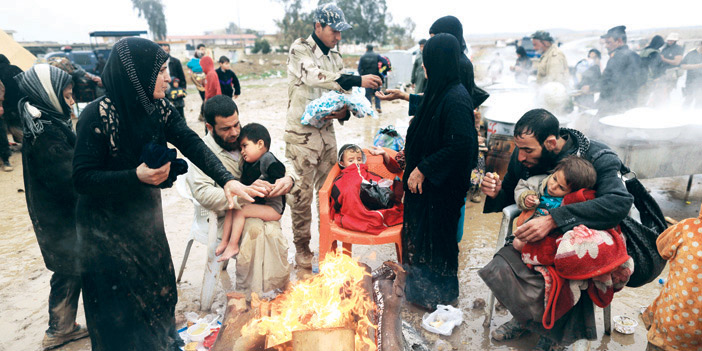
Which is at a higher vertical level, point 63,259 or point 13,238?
point 63,259

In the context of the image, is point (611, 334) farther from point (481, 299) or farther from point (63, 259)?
point (63, 259)

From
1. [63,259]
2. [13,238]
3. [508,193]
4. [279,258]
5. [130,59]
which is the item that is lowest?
[13,238]

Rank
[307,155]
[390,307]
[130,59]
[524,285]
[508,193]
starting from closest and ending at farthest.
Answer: [130,59]
[390,307]
[524,285]
[508,193]
[307,155]

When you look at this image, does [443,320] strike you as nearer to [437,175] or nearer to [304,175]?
[437,175]

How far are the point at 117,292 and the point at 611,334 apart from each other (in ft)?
11.7

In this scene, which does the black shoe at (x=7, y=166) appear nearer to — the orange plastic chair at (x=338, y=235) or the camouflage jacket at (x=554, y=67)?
the orange plastic chair at (x=338, y=235)

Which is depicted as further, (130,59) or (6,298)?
(6,298)

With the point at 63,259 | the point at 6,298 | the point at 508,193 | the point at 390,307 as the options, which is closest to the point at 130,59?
the point at 63,259

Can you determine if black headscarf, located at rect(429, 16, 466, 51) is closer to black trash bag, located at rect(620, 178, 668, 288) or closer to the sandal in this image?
black trash bag, located at rect(620, 178, 668, 288)

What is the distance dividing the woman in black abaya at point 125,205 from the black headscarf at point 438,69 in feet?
5.35

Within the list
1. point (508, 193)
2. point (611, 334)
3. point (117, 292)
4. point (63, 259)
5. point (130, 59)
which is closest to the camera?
point (130, 59)

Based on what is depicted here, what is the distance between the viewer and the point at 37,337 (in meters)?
3.09

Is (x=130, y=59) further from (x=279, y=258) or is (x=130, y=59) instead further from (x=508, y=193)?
(x=508, y=193)

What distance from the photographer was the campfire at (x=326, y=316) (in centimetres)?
199
